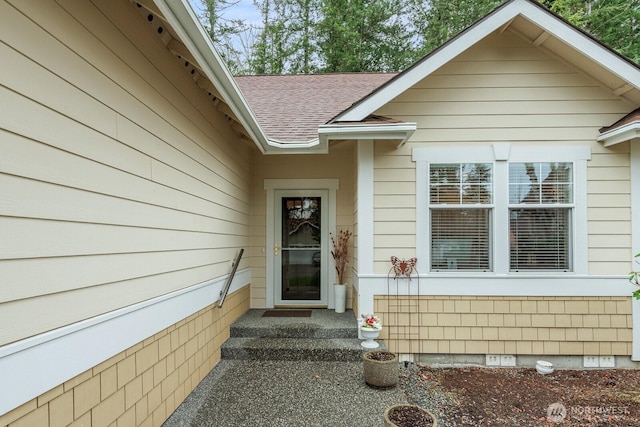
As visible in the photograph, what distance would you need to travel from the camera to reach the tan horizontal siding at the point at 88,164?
1.41m

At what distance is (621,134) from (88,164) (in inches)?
196

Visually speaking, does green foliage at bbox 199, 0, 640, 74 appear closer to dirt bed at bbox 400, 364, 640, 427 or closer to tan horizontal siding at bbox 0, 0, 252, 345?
tan horizontal siding at bbox 0, 0, 252, 345

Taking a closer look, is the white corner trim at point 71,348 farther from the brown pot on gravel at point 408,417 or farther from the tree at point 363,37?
the tree at point 363,37

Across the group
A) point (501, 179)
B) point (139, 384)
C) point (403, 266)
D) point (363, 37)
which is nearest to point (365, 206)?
point (403, 266)

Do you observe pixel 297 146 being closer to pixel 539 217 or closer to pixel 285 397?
→ pixel 285 397

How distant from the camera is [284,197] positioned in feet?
18.3

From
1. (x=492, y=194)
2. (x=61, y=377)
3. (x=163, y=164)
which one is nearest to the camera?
(x=61, y=377)

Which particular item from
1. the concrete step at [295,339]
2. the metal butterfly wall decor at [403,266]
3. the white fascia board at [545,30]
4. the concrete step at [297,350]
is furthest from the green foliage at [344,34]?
the concrete step at [297,350]

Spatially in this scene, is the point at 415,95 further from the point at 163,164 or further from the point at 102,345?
the point at 102,345

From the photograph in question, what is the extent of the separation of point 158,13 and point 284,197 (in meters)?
3.59

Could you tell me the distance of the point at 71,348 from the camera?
1685 millimetres

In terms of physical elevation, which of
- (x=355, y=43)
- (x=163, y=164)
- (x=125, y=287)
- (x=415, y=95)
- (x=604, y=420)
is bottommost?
(x=604, y=420)

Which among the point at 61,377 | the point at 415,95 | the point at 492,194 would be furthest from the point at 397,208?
the point at 61,377

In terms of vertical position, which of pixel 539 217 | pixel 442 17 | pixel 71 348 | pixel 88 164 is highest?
pixel 442 17
